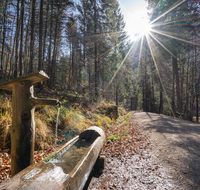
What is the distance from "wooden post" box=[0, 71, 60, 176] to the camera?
206 centimetres

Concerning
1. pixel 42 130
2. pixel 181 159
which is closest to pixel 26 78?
pixel 42 130

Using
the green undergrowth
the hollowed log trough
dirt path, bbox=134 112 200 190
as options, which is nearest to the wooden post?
the hollowed log trough

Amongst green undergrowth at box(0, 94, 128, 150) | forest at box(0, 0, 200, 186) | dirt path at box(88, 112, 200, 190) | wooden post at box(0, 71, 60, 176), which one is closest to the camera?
wooden post at box(0, 71, 60, 176)

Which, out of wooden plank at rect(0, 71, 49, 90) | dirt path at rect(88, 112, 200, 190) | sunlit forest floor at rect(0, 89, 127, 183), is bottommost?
dirt path at rect(88, 112, 200, 190)

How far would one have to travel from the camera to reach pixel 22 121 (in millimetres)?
2088

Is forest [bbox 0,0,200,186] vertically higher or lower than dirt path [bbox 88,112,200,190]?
higher

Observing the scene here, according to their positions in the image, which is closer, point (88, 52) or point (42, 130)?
point (42, 130)

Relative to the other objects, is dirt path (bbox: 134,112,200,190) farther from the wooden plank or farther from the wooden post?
the wooden plank

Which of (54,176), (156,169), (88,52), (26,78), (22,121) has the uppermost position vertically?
(88,52)

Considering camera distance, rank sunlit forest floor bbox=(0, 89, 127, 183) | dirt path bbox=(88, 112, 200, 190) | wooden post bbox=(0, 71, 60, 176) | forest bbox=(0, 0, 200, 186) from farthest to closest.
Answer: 1. forest bbox=(0, 0, 200, 186)
2. sunlit forest floor bbox=(0, 89, 127, 183)
3. dirt path bbox=(88, 112, 200, 190)
4. wooden post bbox=(0, 71, 60, 176)

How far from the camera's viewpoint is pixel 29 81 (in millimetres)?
2209

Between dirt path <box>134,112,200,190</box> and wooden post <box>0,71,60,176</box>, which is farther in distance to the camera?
dirt path <box>134,112,200,190</box>

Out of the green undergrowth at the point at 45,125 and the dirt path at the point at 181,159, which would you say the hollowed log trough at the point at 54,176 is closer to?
the green undergrowth at the point at 45,125

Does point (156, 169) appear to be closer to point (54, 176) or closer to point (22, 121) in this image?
point (54, 176)
